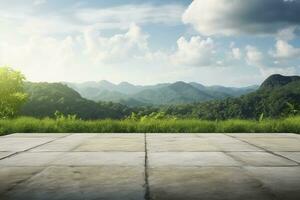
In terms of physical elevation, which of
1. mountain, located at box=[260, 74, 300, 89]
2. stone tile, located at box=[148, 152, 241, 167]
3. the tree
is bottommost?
stone tile, located at box=[148, 152, 241, 167]

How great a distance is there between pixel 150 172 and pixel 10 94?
15150 mm

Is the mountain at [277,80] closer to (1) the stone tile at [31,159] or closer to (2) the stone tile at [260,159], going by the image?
(2) the stone tile at [260,159]

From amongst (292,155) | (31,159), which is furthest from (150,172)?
(292,155)

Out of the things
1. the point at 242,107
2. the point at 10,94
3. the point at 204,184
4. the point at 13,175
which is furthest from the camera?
the point at 242,107

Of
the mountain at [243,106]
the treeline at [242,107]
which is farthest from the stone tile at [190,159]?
the treeline at [242,107]

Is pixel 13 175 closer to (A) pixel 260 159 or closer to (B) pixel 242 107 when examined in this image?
(A) pixel 260 159

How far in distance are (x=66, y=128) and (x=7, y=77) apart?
290 inches

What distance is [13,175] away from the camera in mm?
5078

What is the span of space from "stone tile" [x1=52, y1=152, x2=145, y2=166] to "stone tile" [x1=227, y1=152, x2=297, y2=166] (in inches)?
60.4

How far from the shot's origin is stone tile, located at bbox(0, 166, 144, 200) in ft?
13.1

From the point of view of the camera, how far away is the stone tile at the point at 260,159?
19.4ft

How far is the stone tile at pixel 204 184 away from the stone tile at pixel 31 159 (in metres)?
1.80

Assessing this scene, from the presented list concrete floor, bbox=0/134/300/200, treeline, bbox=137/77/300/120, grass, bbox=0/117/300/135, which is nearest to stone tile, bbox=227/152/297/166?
concrete floor, bbox=0/134/300/200

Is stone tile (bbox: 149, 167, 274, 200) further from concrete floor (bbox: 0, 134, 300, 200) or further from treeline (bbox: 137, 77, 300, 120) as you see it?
treeline (bbox: 137, 77, 300, 120)
